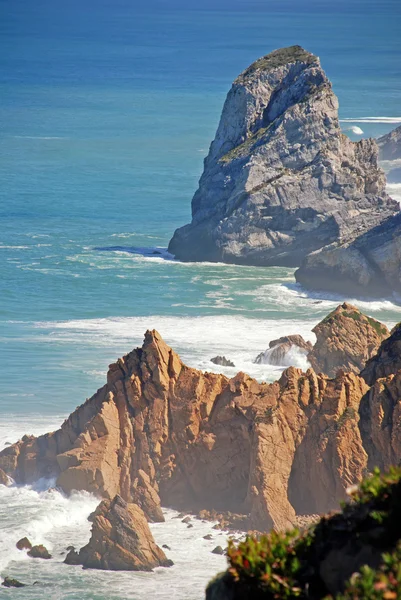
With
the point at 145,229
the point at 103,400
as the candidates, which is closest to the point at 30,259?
the point at 145,229

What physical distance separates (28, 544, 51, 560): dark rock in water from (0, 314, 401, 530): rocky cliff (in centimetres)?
447

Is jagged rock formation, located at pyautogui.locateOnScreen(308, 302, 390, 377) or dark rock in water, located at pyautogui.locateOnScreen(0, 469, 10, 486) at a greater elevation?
jagged rock formation, located at pyautogui.locateOnScreen(308, 302, 390, 377)

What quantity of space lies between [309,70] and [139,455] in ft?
218

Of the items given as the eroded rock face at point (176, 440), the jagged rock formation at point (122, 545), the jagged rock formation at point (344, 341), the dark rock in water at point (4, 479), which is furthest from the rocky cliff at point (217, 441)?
the jagged rock formation at point (344, 341)

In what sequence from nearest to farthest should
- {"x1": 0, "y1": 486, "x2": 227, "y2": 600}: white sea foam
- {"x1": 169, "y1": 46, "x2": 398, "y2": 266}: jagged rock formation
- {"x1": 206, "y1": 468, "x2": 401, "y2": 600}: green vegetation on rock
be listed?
{"x1": 206, "y1": 468, "x2": 401, "y2": 600}: green vegetation on rock
{"x1": 0, "y1": 486, "x2": 227, "y2": 600}: white sea foam
{"x1": 169, "y1": 46, "x2": 398, "y2": 266}: jagged rock formation

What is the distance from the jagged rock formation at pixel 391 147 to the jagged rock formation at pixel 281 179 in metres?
49.9

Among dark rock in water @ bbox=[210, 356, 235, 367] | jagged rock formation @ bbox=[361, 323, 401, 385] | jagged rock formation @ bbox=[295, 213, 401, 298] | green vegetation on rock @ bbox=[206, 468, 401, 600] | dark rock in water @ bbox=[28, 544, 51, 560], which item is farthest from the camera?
jagged rock formation @ bbox=[295, 213, 401, 298]

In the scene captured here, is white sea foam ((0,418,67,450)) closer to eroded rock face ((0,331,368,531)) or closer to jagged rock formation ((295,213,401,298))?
eroded rock face ((0,331,368,531))

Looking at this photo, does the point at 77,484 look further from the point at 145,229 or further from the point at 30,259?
the point at 145,229

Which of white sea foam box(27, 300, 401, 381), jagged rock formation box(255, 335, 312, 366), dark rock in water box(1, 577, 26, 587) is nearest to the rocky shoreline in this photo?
dark rock in water box(1, 577, 26, 587)

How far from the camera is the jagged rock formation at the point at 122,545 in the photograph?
154 feet

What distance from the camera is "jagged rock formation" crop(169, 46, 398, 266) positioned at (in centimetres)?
10988

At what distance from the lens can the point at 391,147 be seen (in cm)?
16588

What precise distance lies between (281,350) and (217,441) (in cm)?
2446
